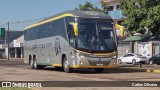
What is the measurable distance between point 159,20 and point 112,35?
34.6ft

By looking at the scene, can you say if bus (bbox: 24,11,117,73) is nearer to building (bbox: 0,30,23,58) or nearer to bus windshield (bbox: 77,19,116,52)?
bus windshield (bbox: 77,19,116,52)

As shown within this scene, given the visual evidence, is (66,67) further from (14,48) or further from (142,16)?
(14,48)

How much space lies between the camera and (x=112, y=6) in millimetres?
63531

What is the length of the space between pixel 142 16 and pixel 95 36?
12.2 m

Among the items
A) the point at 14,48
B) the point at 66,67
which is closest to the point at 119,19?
the point at 66,67

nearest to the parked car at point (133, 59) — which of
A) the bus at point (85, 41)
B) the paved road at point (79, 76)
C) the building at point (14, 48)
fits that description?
the bus at point (85, 41)

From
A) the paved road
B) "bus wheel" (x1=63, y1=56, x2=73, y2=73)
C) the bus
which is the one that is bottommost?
the paved road

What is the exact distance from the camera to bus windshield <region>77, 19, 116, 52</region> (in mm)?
24109

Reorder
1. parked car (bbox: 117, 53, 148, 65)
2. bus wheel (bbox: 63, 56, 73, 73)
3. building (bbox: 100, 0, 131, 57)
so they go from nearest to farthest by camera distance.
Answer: bus wheel (bbox: 63, 56, 73, 73) → parked car (bbox: 117, 53, 148, 65) → building (bbox: 100, 0, 131, 57)

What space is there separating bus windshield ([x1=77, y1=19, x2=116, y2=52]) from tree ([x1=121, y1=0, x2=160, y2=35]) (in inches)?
395

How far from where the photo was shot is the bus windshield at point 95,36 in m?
24.1

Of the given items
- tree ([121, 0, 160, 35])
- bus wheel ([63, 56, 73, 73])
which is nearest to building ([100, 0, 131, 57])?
tree ([121, 0, 160, 35])

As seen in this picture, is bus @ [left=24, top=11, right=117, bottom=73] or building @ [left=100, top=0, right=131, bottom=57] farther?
building @ [left=100, top=0, right=131, bottom=57]

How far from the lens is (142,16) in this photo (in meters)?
35.5
